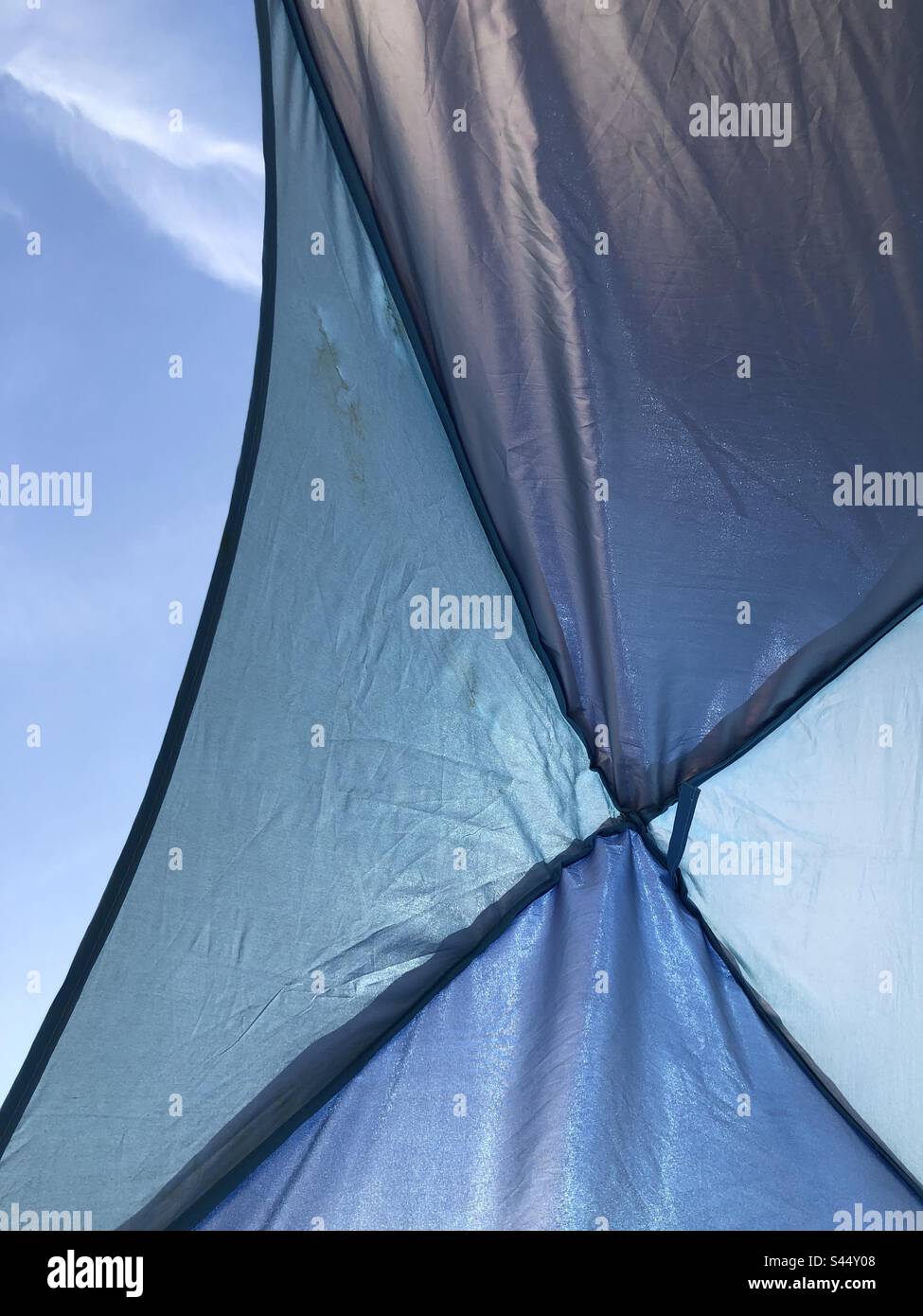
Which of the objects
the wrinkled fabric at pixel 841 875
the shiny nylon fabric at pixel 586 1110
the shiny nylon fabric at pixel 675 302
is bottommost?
the shiny nylon fabric at pixel 586 1110

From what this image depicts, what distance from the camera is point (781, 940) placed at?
168cm

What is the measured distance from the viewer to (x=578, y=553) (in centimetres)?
170

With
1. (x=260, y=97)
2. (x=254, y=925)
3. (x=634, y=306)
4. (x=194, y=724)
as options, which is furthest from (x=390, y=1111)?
(x=260, y=97)

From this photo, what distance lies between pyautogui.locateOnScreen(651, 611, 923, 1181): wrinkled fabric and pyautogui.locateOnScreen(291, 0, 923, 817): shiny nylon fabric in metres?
0.07

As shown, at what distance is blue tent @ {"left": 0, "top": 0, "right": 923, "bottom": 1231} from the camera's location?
165 cm

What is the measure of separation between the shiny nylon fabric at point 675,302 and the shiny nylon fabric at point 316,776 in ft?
0.38

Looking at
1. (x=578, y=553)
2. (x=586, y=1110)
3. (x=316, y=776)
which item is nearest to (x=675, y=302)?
(x=578, y=553)

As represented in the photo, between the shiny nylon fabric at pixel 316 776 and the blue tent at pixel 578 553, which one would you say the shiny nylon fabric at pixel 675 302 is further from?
the shiny nylon fabric at pixel 316 776

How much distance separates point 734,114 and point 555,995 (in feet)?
4.16

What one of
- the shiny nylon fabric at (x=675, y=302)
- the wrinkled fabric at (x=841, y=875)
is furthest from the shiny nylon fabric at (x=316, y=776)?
the wrinkled fabric at (x=841, y=875)

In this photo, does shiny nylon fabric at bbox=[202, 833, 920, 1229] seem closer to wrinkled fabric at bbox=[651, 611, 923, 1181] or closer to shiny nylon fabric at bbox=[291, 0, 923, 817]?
wrinkled fabric at bbox=[651, 611, 923, 1181]

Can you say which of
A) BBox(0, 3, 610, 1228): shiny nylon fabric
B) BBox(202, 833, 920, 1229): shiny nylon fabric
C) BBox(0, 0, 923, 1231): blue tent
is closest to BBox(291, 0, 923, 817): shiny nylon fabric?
BBox(0, 0, 923, 1231): blue tent

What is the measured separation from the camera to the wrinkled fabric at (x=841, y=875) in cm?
165
